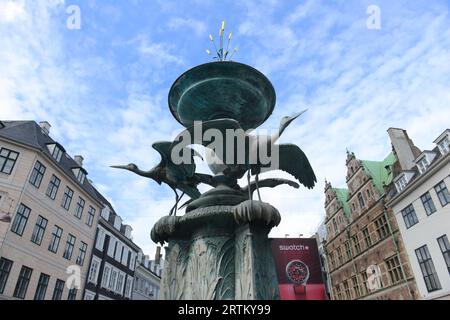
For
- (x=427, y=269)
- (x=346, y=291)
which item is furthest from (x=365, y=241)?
(x=427, y=269)

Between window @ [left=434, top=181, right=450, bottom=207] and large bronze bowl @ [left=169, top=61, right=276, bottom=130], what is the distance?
18.6m

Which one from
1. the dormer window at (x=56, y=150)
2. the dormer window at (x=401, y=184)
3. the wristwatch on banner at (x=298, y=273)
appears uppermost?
the dormer window at (x=56, y=150)

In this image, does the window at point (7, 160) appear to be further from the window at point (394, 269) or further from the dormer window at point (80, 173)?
the window at point (394, 269)

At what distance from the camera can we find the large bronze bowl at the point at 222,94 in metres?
5.15

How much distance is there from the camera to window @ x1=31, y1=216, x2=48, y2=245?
2033cm

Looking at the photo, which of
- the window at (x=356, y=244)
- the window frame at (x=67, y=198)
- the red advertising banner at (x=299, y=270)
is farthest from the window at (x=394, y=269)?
the window frame at (x=67, y=198)

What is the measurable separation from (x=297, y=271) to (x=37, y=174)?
20233 millimetres

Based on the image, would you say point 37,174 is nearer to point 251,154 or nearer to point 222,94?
point 222,94

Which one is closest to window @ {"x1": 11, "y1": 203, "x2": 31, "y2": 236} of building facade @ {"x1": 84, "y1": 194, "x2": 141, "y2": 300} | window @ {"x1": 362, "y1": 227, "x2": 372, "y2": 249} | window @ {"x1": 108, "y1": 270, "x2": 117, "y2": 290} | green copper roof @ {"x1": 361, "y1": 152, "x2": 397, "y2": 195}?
building facade @ {"x1": 84, "y1": 194, "x2": 141, "y2": 300}

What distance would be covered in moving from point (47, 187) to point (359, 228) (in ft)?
88.4

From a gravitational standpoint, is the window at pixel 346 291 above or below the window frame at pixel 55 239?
below
